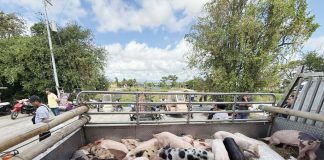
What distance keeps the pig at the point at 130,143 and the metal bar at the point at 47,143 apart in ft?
2.63

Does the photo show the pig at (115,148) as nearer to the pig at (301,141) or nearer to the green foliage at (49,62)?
the pig at (301,141)

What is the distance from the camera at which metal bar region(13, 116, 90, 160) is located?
2162mm

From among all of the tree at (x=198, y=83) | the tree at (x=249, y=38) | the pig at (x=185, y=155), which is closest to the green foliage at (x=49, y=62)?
the tree at (x=198, y=83)

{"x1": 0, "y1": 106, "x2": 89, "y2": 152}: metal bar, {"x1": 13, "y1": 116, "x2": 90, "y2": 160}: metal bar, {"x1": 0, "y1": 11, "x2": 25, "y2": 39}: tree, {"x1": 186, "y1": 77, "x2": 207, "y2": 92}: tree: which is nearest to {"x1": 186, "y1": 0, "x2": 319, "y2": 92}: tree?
{"x1": 186, "y1": 77, "x2": 207, "y2": 92}: tree

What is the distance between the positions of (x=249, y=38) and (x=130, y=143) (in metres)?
11.5

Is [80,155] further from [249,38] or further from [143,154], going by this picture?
[249,38]

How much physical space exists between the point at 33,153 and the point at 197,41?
42.6ft

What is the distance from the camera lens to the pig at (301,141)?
3.63 metres

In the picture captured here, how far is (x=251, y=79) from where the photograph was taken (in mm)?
13656

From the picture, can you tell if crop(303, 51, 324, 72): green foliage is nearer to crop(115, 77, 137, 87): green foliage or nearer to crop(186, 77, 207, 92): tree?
crop(186, 77, 207, 92): tree

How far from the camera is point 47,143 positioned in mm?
2635

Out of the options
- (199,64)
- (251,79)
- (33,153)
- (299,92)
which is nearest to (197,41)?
(199,64)

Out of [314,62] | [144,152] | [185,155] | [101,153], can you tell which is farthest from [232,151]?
[314,62]

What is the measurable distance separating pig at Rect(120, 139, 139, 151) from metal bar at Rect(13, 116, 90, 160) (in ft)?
2.63
